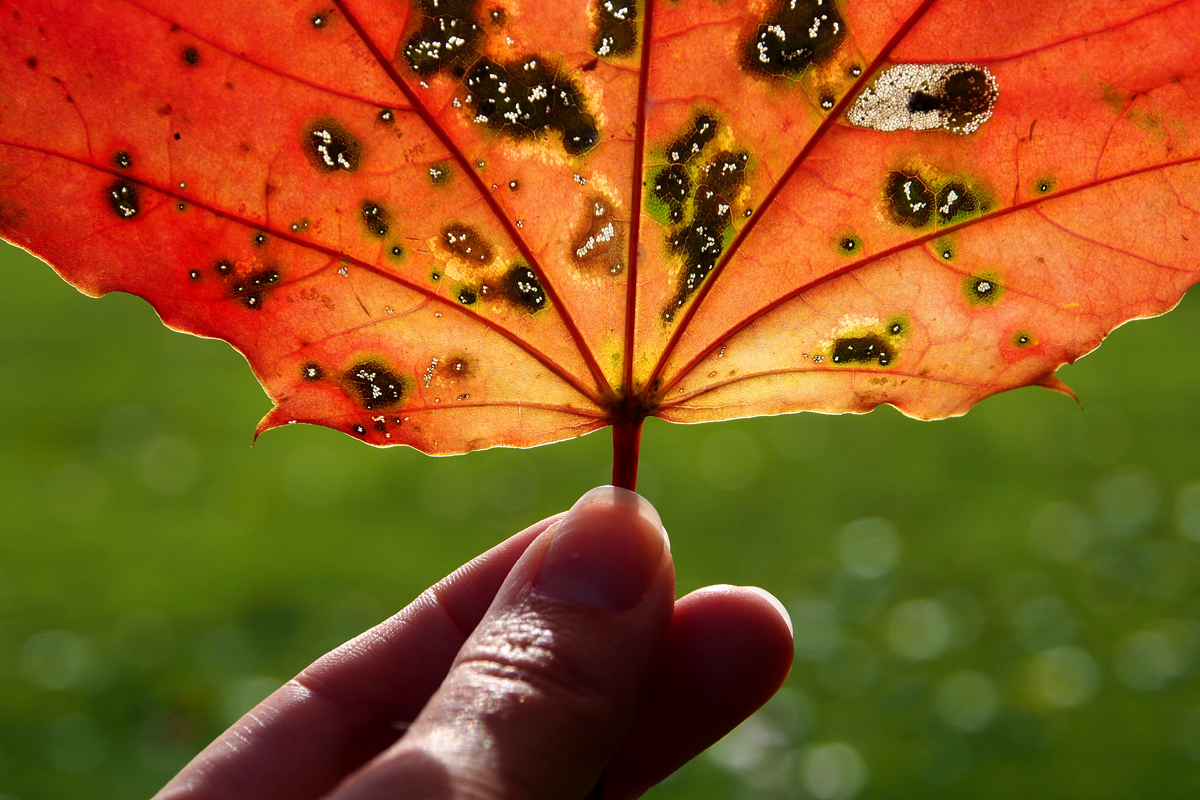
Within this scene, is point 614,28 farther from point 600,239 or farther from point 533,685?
point 533,685

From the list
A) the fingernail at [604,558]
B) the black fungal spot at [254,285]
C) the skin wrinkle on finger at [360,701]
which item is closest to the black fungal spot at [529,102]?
the black fungal spot at [254,285]

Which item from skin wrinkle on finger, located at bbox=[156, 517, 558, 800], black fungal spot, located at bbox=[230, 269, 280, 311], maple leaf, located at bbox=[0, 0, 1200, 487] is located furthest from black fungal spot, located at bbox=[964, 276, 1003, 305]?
black fungal spot, located at bbox=[230, 269, 280, 311]

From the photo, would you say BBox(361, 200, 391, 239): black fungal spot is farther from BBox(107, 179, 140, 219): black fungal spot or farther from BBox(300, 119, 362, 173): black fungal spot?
BBox(107, 179, 140, 219): black fungal spot

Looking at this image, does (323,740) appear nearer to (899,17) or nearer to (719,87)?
(719,87)

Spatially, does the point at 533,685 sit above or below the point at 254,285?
below

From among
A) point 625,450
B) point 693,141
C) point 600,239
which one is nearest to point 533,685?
point 625,450

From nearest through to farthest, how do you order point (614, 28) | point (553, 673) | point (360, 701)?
point (614, 28) → point (553, 673) → point (360, 701)

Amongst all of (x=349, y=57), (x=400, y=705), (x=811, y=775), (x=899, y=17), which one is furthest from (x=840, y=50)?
(x=811, y=775)

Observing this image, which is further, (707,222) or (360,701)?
(360,701)
